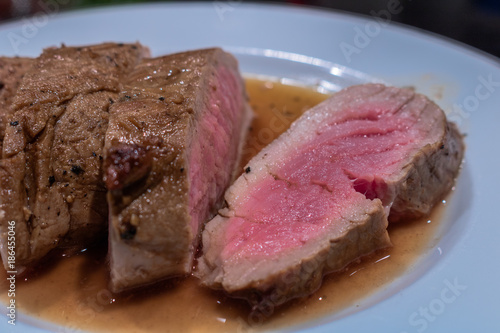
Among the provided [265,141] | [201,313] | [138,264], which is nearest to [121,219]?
[138,264]

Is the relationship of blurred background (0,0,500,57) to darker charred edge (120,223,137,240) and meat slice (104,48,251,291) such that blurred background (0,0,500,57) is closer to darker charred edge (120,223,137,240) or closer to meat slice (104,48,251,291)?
meat slice (104,48,251,291)

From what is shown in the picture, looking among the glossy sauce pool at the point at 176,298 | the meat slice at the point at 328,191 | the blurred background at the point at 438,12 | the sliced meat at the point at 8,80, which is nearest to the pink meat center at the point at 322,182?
the meat slice at the point at 328,191

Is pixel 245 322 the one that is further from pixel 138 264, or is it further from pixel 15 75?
pixel 15 75

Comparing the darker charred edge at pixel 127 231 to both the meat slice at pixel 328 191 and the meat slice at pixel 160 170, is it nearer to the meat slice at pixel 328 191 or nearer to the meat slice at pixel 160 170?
the meat slice at pixel 160 170

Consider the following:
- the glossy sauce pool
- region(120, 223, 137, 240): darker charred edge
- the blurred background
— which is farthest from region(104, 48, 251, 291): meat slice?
the blurred background

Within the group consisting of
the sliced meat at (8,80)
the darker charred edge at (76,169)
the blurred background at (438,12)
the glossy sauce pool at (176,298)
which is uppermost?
the sliced meat at (8,80)

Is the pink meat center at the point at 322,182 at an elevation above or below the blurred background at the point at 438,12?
below

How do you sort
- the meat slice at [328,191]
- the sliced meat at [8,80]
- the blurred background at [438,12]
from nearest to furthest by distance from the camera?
1. the meat slice at [328,191]
2. the sliced meat at [8,80]
3. the blurred background at [438,12]
